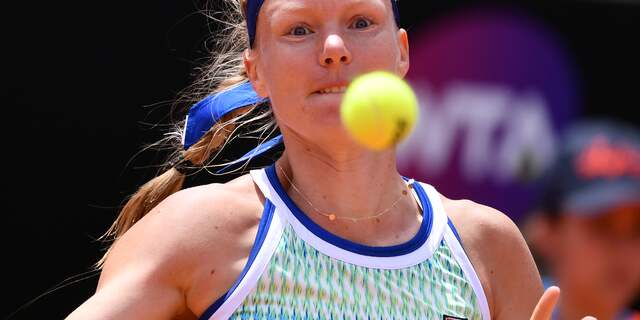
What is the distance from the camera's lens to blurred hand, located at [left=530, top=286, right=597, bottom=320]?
239 cm

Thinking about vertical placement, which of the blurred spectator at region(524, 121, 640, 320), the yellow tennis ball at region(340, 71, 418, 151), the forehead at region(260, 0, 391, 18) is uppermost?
the forehead at region(260, 0, 391, 18)

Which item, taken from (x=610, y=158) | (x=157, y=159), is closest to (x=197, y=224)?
(x=610, y=158)

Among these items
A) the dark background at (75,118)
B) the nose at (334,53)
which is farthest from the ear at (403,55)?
the dark background at (75,118)

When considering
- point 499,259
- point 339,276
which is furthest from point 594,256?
point 339,276

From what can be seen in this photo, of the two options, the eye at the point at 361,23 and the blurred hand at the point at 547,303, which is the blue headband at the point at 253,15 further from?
the blurred hand at the point at 547,303

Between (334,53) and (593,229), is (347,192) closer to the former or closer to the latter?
(334,53)

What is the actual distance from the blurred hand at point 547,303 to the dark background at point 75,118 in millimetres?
1891

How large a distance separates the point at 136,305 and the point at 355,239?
562 mm

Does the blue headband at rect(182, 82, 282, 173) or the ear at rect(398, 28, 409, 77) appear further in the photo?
the blue headband at rect(182, 82, 282, 173)

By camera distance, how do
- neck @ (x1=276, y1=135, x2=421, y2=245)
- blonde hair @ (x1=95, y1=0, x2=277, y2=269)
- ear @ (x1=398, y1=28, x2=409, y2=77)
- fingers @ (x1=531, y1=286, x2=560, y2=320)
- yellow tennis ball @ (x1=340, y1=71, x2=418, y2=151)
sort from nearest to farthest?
1. yellow tennis ball @ (x1=340, y1=71, x2=418, y2=151)
2. fingers @ (x1=531, y1=286, x2=560, y2=320)
3. neck @ (x1=276, y1=135, x2=421, y2=245)
4. ear @ (x1=398, y1=28, x2=409, y2=77)
5. blonde hair @ (x1=95, y1=0, x2=277, y2=269)

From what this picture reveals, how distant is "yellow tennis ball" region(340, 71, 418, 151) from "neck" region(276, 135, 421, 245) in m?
0.34

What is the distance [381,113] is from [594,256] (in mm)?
532

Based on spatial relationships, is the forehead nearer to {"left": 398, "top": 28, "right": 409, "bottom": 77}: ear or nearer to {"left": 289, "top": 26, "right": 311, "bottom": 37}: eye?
{"left": 289, "top": 26, "right": 311, "bottom": 37}: eye

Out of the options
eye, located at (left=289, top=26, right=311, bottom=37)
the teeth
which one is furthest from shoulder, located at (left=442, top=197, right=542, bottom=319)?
eye, located at (left=289, top=26, right=311, bottom=37)
